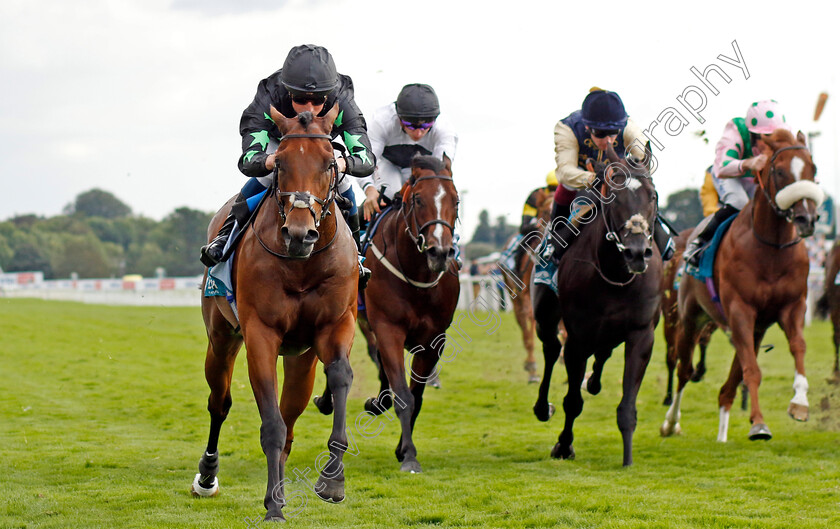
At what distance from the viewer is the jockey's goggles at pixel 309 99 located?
5.45 meters

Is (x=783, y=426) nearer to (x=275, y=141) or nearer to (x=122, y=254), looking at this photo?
(x=275, y=141)

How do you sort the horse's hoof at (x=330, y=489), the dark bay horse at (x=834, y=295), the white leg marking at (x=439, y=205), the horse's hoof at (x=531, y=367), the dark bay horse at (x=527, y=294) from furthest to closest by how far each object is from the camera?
the horse's hoof at (x=531, y=367), the dark bay horse at (x=527, y=294), the dark bay horse at (x=834, y=295), the white leg marking at (x=439, y=205), the horse's hoof at (x=330, y=489)

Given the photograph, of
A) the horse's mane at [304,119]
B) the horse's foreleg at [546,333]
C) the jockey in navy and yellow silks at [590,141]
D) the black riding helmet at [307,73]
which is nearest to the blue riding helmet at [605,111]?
the jockey in navy and yellow silks at [590,141]

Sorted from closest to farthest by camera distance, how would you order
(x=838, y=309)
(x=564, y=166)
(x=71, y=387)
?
(x=564, y=166) → (x=838, y=309) → (x=71, y=387)

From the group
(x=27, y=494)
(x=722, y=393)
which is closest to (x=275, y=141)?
(x=27, y=494)

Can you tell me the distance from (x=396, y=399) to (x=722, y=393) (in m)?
3.45

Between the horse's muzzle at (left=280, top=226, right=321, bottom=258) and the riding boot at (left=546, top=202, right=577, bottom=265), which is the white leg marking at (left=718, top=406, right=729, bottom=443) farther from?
the horse's muzzle at (left=280, top=226, right=321, bottom=258)

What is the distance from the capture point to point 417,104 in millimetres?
7875

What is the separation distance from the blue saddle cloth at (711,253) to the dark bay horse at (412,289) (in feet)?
8.75

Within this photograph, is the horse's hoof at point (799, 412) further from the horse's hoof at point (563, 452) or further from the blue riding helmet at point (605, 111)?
the blue riding helmet at point (605, 111)

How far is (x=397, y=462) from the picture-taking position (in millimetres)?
7566

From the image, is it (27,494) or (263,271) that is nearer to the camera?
(263,271)

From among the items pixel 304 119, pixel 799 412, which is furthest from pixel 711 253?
pixel 304 119

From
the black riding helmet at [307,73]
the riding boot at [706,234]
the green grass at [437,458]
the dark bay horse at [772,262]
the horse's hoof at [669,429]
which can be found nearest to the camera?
the black riding helmet at [307,73]
